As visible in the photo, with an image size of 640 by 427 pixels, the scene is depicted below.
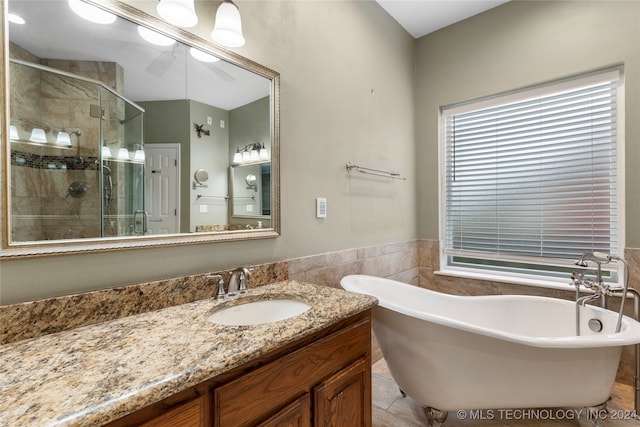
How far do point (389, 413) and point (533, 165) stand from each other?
2.16m

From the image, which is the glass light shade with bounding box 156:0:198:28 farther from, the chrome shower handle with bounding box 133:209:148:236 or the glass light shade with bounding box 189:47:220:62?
the chrome shower handle with bounding box 133:209:148:236

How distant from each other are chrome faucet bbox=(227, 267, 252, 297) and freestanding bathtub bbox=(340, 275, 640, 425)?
74 centimetres

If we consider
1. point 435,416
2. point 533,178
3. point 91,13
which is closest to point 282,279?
point 435,416

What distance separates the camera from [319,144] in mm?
1931

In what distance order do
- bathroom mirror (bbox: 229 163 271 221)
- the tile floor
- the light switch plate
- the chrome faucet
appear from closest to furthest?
the chrome faucet
bathroom mirror (bbox: 229 163 271 221)
the tile floor
the light switch plate

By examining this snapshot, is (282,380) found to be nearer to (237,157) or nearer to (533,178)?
(237,157)

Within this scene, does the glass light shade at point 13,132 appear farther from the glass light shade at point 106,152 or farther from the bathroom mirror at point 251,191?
the bathroom mirror at point 251,191

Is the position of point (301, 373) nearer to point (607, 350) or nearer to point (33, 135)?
point (33, 135)

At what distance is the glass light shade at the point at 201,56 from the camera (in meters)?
1.33

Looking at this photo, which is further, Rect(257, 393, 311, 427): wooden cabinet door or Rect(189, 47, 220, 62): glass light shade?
Rect(189, 47, 220, 62): glass light shade

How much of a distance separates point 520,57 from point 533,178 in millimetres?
982

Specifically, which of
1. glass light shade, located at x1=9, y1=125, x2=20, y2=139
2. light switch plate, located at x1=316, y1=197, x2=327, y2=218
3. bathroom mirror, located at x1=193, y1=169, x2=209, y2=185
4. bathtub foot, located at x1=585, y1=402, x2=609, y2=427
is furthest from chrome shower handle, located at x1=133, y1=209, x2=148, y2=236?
bathtub foot, located at x1=585, y1=402, x2=609, y2=427

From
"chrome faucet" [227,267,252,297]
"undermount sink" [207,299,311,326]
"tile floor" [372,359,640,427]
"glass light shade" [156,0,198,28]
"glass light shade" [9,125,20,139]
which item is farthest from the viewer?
"tile floor" [372,359,640,427]

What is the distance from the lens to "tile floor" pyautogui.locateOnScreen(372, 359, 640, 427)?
5.57 ft
